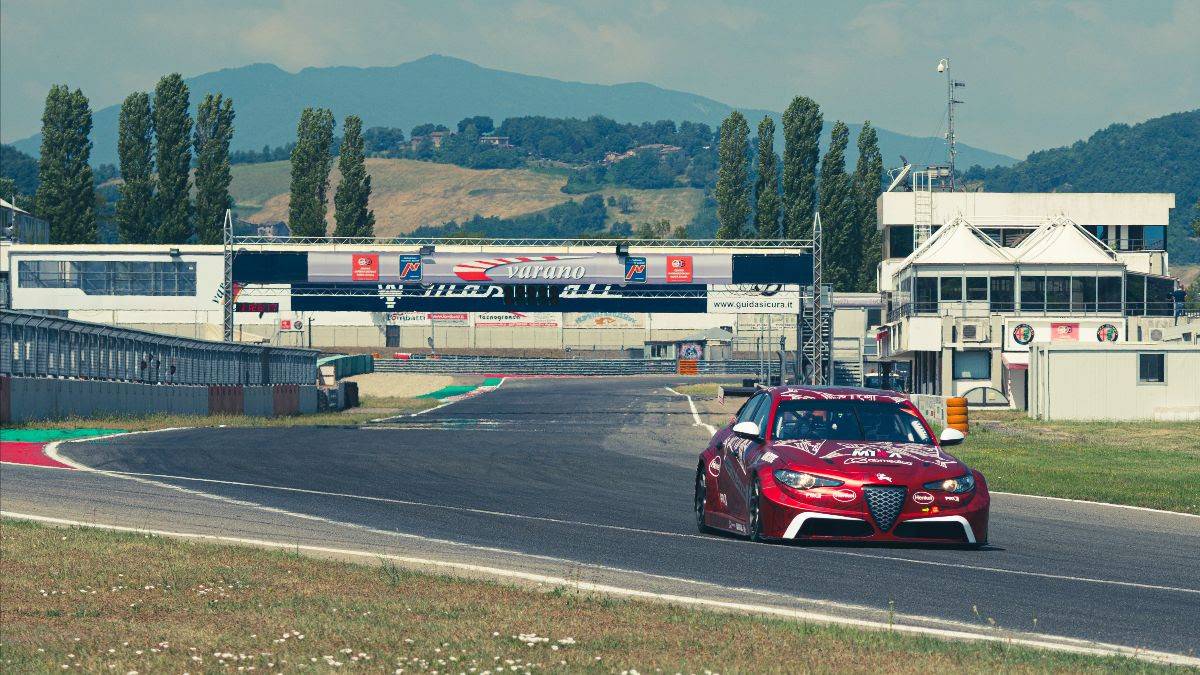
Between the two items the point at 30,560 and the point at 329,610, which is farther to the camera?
the point at 30,560

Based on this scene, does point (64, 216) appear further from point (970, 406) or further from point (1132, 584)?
point (1132, 584)

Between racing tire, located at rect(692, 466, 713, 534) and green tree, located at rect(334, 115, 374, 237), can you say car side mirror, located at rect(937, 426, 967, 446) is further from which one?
green tree, located at rect(334, 115, 374, 237)

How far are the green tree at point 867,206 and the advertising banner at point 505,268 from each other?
162ft

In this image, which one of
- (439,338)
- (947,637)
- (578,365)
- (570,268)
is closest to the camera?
(947,637)

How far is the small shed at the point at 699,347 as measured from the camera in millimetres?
118250


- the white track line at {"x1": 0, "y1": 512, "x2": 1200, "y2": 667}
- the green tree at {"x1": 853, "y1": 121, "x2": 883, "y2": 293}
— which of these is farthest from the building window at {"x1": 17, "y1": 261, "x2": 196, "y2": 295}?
the white track line at {"x1": 0, "y1": 512, "x2": 1200, "y2": 667}

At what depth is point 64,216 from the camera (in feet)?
336

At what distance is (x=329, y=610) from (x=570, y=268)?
48.2 metres

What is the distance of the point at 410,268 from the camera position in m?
57.9

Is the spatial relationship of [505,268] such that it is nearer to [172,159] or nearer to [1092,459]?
[1092,459]

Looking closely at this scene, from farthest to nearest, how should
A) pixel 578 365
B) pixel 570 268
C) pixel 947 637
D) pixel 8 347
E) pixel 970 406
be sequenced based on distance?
pixel 578 365 < pixel 970 406 < pixel 570 268 < pixel 8 347 < pixel 947 637

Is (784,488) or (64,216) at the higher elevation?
(64,216)

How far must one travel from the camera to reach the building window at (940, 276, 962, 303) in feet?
238

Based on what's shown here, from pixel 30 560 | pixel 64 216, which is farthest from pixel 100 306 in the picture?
pixel 30 560
